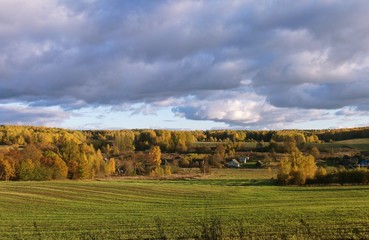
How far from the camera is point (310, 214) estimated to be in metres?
38.2

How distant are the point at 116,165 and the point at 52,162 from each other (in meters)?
39.7

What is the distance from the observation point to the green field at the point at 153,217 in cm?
2711

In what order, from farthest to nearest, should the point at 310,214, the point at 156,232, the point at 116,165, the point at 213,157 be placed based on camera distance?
the point at 213,157 → the point at 116,165 → the point at 310,214 → the point at 156,232

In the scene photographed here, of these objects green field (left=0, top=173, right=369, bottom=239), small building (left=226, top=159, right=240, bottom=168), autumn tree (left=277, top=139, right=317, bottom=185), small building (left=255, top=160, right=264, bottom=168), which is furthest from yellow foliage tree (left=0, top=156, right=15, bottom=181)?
small building (left=255, top=160, right=264, bottom=168)

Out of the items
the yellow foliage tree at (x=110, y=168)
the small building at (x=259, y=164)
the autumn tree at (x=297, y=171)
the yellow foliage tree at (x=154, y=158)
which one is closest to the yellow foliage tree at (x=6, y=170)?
the yellow foliage tree at (x=110, y=168)

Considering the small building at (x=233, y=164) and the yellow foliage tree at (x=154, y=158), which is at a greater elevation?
the yellow foliage tree at (x=154, y=158)

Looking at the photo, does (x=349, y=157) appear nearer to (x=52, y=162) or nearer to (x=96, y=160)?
(x=96, y=160)

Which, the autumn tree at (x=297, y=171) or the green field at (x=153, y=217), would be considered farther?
the autumn tree at (x=297, y=171)

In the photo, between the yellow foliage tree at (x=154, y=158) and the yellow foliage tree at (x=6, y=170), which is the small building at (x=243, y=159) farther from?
the yellow foliage tree at (x=6, y=170)

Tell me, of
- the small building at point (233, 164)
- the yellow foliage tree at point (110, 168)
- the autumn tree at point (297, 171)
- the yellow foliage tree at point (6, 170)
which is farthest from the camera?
the small building at point (233, 164)

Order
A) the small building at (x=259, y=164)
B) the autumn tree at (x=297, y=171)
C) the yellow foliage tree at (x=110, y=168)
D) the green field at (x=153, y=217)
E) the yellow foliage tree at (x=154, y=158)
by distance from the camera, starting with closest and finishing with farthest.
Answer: the green field at (x=153, y=217)
the autumn tree at (x=297, y=171)
the yellow foliage tree at (x=110, y=168)
the small building at (x=259, y=164)
the yellow foliage tree at (x=154, y=158)

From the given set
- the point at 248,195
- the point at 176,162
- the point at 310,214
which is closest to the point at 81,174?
the point at 176,162

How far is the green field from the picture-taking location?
2711 centimetres

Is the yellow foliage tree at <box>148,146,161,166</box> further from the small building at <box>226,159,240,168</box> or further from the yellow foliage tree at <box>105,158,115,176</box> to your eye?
the small building at <box>226,159,240,168</box>
